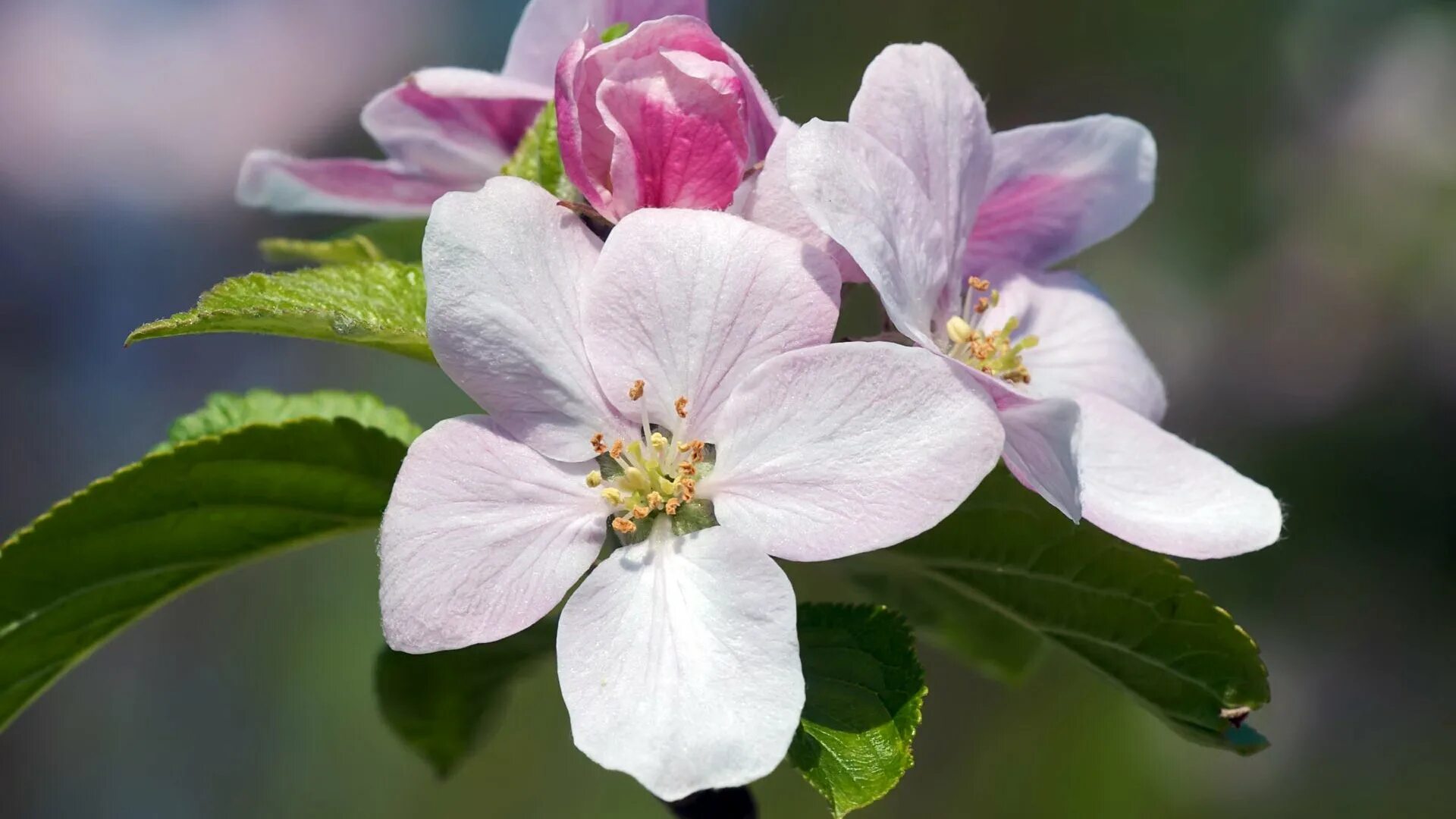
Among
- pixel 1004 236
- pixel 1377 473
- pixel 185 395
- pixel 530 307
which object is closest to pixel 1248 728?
pixel 1004 236

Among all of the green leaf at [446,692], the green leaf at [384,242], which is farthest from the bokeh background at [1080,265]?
the green leaf at [384,242]

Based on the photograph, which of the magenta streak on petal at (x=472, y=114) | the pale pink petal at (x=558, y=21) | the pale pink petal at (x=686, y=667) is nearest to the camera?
the pale pink petal at (x=686, y=667)

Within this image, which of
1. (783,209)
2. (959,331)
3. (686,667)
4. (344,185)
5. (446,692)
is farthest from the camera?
(446,692)

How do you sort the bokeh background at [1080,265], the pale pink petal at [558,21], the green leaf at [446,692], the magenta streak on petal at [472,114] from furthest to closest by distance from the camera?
the bokeh background at [1080,265], the green leaf at [446,692], the magenta streak on petal at [472,114], the pale pink petal at [558,21]

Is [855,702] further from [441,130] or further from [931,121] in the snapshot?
[441,130]

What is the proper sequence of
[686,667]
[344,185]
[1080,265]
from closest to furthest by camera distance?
[686,667] < [344,185] < [1080,265]

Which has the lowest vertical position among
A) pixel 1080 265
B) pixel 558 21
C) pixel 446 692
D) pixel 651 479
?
pixel 1080 265

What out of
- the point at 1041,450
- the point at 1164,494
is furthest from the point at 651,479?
the point at 1164,494

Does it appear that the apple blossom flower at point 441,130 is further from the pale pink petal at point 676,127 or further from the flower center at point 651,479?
the flower center at point 651,479
